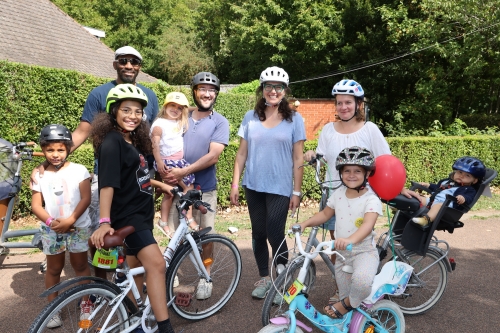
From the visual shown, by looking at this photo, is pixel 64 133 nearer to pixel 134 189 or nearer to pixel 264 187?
pixel 134 189

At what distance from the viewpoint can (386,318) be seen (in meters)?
3.37

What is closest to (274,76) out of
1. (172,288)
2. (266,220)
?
(266,220)

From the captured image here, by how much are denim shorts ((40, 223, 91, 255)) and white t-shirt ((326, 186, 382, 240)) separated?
2.09 metres

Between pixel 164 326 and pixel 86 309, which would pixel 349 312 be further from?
pixel 86 309

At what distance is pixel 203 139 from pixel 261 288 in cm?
161

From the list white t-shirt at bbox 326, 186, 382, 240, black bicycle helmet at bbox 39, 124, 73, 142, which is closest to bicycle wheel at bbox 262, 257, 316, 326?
white t-shirt at bbox 326, 186, 382, 240

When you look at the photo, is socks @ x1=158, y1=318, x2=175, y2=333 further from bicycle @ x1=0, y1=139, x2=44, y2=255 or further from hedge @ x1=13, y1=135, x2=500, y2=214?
hedge @ x1=13, y1=135, x2=500, y2=214

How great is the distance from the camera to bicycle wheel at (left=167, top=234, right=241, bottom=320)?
142 inches

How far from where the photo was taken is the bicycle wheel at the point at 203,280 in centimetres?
360

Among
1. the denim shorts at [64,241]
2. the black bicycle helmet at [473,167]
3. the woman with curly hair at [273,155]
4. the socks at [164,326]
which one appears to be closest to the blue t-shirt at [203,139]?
the woman with curly hair at [273,155]

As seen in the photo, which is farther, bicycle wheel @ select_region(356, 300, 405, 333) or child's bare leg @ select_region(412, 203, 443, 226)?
child's bare leg @ select_region(412, 203, 443, 226)

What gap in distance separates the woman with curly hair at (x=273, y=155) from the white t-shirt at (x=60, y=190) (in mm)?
1509

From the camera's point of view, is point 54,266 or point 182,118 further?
point 182,118

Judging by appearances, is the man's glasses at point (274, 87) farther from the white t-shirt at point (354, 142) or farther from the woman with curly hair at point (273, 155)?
the white t-shirt at point (354, 142)
